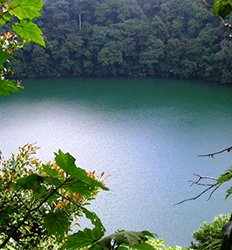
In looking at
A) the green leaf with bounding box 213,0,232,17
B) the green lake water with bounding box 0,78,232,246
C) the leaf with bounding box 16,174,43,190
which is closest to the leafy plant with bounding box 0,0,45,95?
the leaf with bounding box 16,174,43,190

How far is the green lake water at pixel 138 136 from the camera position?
7.21 metres

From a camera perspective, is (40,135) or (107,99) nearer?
(40,135)

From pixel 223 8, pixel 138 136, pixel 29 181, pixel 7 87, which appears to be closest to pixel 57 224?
pixel 29 181

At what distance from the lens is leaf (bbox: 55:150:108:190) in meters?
0.38

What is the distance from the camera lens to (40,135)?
11.8 m

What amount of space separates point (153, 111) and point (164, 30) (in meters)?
7.41

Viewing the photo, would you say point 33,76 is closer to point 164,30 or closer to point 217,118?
point 164,30

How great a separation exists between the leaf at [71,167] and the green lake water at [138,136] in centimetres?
612

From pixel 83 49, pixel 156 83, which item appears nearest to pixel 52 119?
pixel 156 83

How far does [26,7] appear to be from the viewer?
1.60 feet

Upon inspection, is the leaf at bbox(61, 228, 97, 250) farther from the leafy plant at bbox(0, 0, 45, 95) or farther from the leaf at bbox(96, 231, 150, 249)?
the leafy plant at bbox(0, 0, 45, 95)

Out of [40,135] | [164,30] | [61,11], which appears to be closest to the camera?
[40,135]

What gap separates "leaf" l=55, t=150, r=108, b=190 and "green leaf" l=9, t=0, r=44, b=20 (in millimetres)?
202

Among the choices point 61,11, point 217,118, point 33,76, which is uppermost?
point 61,11
